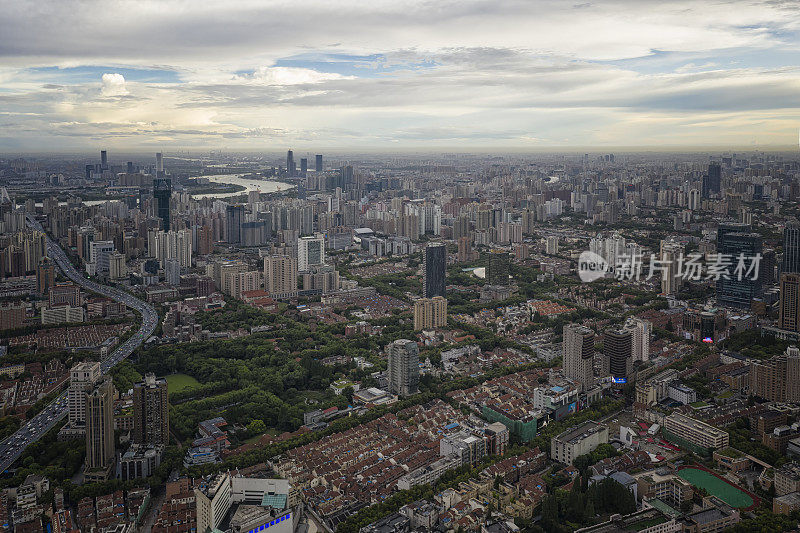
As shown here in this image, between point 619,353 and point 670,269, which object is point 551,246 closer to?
point 670,269

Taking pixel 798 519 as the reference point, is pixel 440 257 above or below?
above

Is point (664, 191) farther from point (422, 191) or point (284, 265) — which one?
point (284, 265)

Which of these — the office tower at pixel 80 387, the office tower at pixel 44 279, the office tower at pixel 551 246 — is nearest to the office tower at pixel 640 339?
the office tower at pixel 80 387

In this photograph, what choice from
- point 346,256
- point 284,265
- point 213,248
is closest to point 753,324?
point 284,265

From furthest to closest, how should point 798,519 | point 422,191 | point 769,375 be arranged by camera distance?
point 422,191, point 769,375, point 798,519

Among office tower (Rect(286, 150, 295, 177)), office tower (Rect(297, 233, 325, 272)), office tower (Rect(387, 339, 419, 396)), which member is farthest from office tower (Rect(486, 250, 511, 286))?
office tower (Rect(286, 150, 295, 177))

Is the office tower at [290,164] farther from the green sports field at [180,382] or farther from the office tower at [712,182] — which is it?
the green sports field at [180,382]
